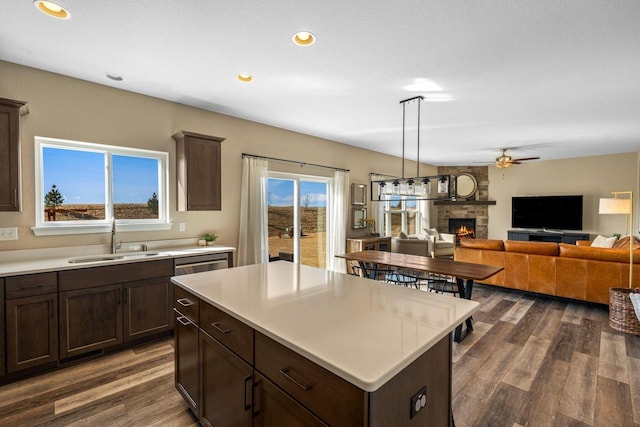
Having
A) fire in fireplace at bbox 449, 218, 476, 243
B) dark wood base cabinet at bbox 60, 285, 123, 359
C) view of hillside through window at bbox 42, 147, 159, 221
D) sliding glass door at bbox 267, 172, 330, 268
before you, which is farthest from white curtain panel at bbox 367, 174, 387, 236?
dark wood base cabinet at bbox 60, 285, 123, 359

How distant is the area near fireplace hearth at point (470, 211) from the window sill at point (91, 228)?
7.56m

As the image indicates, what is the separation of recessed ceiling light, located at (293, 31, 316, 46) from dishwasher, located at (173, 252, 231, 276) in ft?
7.82

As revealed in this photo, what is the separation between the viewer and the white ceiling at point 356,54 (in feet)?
6.54

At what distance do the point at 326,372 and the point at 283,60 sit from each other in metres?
2.55

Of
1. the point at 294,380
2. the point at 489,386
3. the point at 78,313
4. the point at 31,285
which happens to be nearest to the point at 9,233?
the point at 31,285

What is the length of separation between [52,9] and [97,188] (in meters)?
1.80

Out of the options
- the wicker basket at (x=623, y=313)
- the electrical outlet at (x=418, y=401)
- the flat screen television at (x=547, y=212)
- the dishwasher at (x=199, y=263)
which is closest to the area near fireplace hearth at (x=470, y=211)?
the flat screen television at (x=547, y=212)

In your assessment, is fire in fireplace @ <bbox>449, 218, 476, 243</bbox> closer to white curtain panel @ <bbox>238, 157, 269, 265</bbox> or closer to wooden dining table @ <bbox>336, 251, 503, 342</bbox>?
wooden dining table @ <bbox>336, 251, 503, 342</bbox>

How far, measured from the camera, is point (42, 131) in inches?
114

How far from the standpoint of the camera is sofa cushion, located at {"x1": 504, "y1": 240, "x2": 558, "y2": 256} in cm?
440

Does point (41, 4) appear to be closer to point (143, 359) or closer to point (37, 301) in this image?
point (37, 301)

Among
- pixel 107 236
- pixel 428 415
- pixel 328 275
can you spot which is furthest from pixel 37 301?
pixel 428 415

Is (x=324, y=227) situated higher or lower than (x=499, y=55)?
lower

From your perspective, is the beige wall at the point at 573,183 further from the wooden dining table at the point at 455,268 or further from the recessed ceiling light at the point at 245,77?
the recessed ceiling light at the point at 245,77
